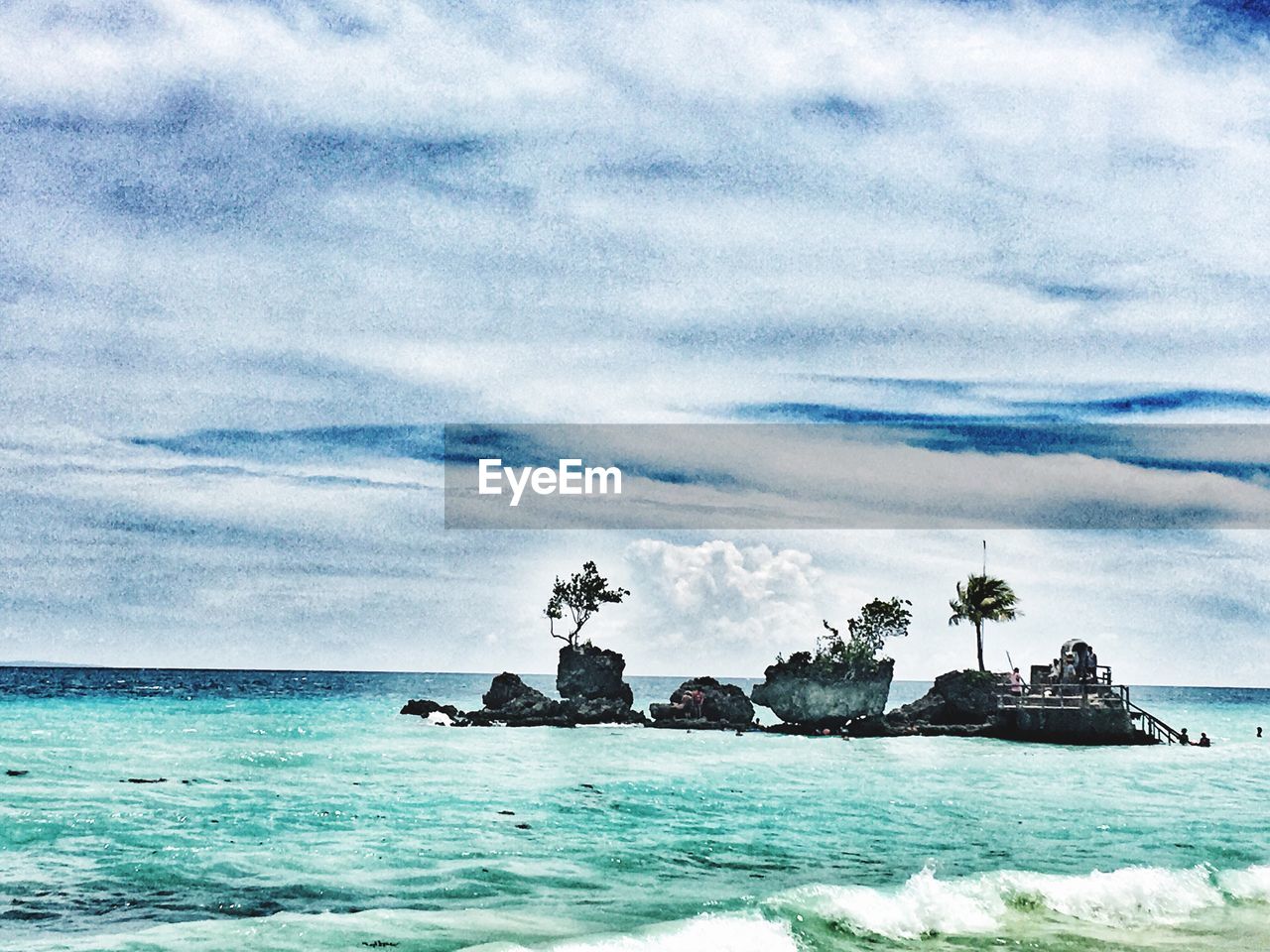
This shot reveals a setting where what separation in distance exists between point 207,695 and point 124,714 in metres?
45.1

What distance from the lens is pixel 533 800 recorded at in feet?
126

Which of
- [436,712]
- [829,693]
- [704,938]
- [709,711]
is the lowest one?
[704,938]

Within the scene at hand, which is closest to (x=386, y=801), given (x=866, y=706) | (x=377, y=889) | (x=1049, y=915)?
(x=377, y=889)

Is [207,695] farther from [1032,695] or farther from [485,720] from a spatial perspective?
[1032,695]

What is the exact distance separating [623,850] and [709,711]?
2049 inches

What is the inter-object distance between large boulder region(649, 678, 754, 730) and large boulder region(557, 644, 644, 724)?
222 centimetres

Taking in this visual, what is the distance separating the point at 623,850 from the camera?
28812 millimetres

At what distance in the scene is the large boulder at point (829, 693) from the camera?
260ft

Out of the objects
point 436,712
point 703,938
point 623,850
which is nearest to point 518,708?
point 436,712

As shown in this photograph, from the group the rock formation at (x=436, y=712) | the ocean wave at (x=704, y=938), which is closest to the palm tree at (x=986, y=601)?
the rock formation at (x=436, y=712)

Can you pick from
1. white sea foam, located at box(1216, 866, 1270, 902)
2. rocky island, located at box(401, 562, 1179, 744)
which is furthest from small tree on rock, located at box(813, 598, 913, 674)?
white sea foam, located at box(1216, 866, 1270, 902)

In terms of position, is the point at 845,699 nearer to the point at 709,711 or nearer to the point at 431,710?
the point at 709,711

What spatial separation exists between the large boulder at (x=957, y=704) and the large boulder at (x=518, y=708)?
2123 centimetres

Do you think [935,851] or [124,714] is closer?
[935,851]
